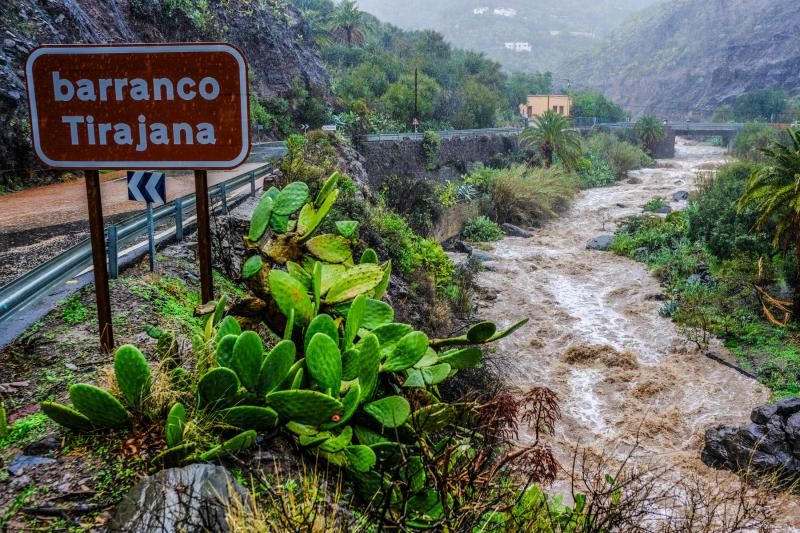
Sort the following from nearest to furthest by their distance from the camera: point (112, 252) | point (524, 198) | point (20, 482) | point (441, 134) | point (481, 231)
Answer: point (20, 482), point (112, 252), point (481, 231), point (524, 198), point (441, 134)

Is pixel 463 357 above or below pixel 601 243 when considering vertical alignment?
above

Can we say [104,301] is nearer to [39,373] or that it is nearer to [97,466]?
[39,373]

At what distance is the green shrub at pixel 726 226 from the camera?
17719 mm

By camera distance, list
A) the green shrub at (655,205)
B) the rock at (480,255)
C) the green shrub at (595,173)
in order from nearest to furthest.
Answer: the rock at (480,255) → the green shrub at (655,205) → the green shrub at (595,173)

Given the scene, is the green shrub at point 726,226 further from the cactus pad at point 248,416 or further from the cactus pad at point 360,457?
the cactus pad at point 248,416

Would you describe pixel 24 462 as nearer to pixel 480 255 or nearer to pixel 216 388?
pixel 216 388

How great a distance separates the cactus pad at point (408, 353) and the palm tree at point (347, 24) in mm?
62255

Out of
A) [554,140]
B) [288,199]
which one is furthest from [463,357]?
[554,140]

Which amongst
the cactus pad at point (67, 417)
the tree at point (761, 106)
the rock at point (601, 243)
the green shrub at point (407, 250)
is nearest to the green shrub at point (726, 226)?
the rock at point (601, 243)

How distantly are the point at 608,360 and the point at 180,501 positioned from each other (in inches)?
492

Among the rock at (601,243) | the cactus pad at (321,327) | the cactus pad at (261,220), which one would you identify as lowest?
the rock at (601,243)

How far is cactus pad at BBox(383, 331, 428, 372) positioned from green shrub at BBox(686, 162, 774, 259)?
15.3m

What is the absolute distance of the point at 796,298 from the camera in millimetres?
14812

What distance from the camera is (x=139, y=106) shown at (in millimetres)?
4398
